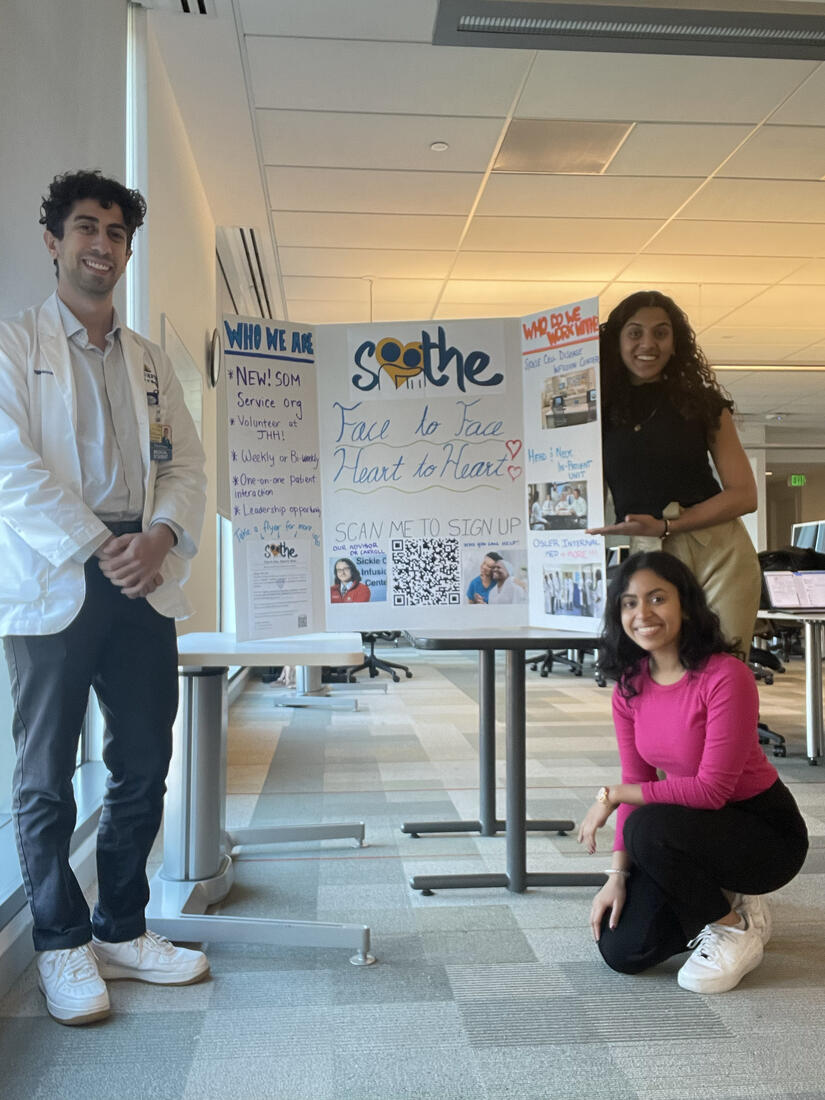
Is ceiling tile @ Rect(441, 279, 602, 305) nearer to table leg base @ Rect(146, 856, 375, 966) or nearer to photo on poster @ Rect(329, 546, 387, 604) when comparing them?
photo on poster @ Rect(329, 546, 387, 604)

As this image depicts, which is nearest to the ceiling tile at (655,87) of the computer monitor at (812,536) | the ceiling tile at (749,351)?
the ceiling tile at (749,351)

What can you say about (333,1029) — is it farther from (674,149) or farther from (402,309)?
(402,309)

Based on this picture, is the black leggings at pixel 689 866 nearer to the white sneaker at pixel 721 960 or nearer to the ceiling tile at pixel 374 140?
the white sneaker at pixel 721 960

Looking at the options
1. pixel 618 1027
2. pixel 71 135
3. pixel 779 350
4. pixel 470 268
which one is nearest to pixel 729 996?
pixel 618 1027

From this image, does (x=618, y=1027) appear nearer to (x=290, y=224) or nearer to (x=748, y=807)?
(x=748, y=807)

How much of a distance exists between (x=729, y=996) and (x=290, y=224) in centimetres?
460

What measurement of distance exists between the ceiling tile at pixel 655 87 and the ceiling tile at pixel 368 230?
1277mm

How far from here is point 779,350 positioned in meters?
8.10

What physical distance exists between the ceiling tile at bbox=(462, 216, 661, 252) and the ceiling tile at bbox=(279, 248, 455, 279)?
1.17ft

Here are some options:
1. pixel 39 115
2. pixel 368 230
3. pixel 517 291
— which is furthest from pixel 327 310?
pixel 39 115

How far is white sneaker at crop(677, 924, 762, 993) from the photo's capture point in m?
1.71

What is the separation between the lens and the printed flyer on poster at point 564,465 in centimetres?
207

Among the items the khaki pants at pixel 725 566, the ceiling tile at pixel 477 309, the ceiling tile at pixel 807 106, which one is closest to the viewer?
the khaki pants at pixel 725 566

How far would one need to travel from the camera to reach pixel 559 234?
5250 mm
